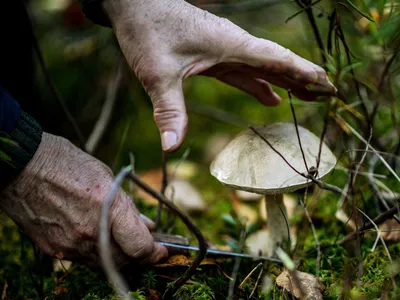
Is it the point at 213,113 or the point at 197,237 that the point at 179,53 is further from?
the point at 213,113

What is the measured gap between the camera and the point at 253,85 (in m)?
1.72

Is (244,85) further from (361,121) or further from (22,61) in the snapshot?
(22,61)

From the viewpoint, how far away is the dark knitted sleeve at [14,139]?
4.18 ft

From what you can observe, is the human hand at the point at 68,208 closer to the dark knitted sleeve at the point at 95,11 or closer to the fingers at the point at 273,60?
the dark knitted sleeve at the point at 95,11

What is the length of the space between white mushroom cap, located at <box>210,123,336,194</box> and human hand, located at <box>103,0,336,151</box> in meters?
0.19

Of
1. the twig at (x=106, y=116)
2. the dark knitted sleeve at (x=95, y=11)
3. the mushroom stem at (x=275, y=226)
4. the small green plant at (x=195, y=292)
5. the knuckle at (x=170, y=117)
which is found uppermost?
the dark knitted sleeve at (x=95, y=11)

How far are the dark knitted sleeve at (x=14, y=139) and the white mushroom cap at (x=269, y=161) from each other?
0.61 metres

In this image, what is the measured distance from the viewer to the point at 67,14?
9.07 ft

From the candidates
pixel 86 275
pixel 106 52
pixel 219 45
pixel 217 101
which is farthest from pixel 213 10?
pixel 86 275

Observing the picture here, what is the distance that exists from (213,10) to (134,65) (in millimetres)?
1386

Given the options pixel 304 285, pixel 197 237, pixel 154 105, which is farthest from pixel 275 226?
pixel 154 105

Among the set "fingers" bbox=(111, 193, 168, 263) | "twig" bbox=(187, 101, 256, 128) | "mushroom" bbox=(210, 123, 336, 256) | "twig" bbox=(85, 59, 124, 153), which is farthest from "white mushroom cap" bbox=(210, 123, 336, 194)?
"twig" bbox=(187, 101, 256, 128)

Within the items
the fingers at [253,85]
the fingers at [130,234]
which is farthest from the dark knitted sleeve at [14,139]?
the fingers at [253,85]

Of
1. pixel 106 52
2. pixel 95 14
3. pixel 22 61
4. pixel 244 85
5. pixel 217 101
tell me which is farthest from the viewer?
pixel 217 101
